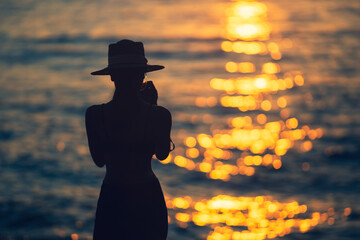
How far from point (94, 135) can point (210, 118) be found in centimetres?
1437

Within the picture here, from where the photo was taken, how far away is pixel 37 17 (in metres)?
33.5

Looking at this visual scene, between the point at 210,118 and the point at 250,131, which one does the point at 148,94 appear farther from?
the point at 210,118

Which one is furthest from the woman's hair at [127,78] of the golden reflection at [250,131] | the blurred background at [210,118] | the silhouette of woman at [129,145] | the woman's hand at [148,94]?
the golden reflection at [250,131]

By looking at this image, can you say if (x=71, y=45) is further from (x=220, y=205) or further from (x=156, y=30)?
(x=220, y=205)

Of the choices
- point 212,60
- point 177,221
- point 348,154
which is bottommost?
point 177,221

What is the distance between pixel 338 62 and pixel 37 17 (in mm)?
16808

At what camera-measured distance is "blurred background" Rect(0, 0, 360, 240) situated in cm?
1330

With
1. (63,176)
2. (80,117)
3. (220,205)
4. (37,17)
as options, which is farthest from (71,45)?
(220,205)

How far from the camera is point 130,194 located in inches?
194

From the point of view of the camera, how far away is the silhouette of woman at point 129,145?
484 centimetres

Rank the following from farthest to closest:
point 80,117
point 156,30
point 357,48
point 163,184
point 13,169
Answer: point 156,30 < point 357,48 < point 80,117 < point 13,169 < point 163,184

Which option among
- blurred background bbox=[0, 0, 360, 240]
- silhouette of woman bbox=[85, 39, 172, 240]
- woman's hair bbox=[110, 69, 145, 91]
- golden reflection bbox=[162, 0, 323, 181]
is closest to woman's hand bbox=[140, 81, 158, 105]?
silhouette of woman bbox=[85, 39, 172, 240]

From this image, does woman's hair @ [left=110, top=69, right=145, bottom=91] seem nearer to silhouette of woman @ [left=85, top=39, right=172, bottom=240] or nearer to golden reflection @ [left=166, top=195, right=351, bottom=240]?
silhouette of woman @ [left=85, top=39, right=172, bottom=240]

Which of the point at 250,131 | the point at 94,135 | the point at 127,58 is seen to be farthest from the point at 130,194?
the point at 250,131
